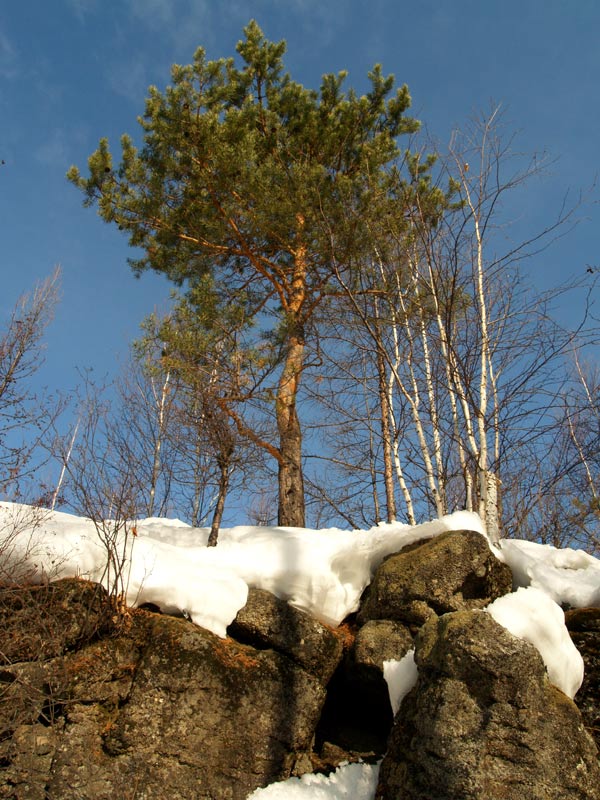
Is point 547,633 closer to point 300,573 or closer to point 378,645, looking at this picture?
point 378,645

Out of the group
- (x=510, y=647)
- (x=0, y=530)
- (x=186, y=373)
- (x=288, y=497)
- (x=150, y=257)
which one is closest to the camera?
(x=510, y=647)

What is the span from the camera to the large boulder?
3639 mm

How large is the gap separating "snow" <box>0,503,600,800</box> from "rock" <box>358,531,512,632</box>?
28 cm

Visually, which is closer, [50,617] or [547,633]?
[547,633]

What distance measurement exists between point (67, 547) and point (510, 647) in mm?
3601

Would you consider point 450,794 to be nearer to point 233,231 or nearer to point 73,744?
point 73,744

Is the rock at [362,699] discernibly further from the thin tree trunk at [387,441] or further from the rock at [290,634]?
the thin tree trunk at [387,441]

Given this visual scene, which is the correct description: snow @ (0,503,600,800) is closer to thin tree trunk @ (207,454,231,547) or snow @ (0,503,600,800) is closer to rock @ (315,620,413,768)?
rock @ (315,620,413,768)

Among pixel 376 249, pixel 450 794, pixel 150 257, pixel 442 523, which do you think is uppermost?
pixel 150 257

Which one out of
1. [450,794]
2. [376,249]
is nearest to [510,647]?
[450,794]

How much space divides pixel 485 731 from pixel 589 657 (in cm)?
168

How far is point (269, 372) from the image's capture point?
25.7ft

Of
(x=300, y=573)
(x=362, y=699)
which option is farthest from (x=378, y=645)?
(x=300, y=573)

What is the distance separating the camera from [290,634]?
4582mm
